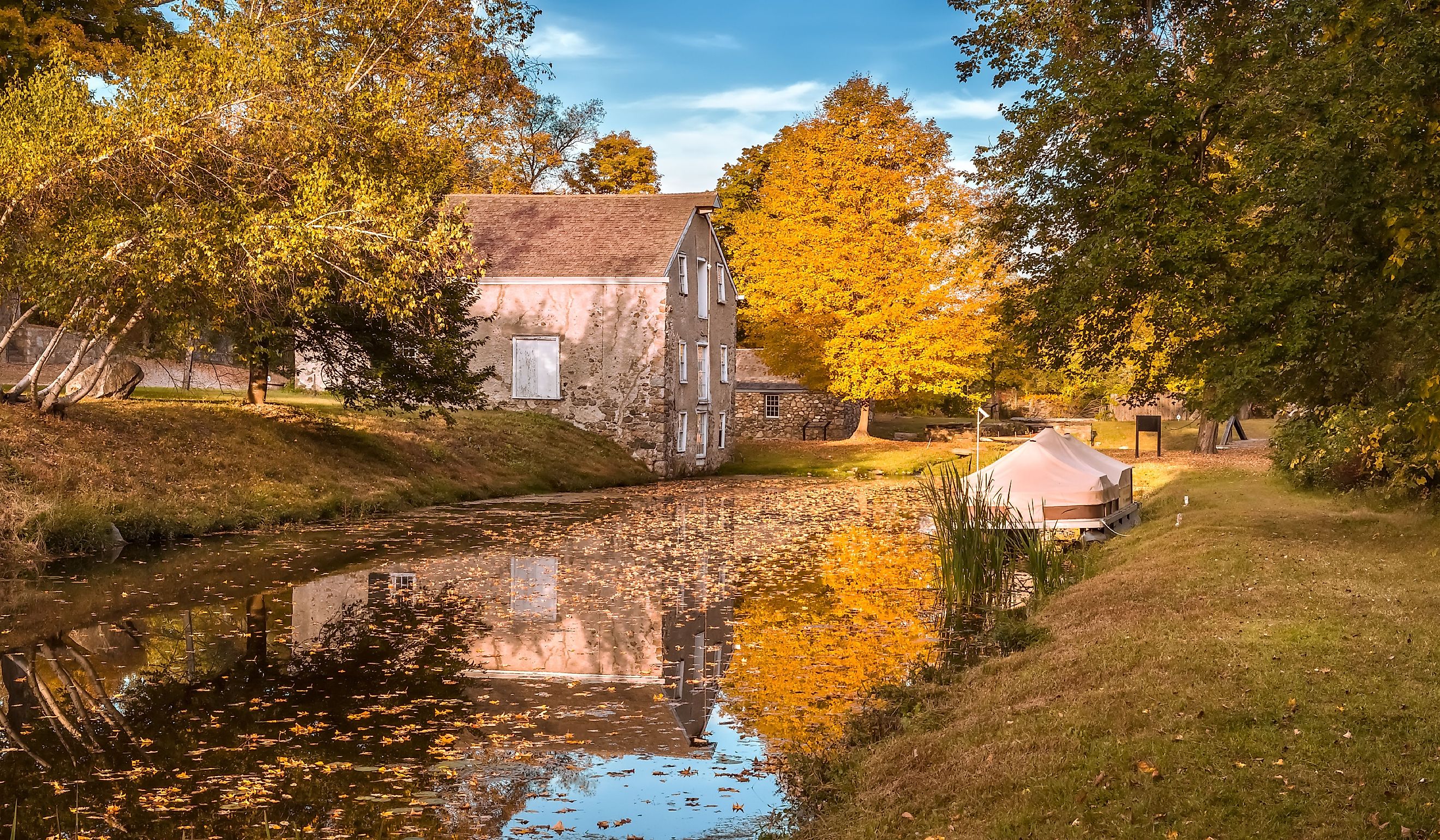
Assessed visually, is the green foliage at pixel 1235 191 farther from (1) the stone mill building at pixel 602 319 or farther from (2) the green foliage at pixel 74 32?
(2) the green foliage at pixel 74 32

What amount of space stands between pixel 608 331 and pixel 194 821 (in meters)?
29.1

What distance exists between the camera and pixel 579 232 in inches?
1486

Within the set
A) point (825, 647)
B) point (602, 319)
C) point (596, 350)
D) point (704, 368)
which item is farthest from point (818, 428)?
point (825, 647)

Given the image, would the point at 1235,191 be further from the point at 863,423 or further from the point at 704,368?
the point at 863,423

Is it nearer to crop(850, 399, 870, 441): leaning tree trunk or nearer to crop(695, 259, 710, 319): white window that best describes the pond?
crop(695, 259, 710, 319): white window

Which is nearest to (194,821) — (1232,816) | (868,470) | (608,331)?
(1232,816)

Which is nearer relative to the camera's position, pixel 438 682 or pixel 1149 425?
pixel 438 682

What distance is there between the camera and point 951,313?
44750 mm

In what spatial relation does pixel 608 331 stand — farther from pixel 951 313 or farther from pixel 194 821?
pixel 194 821

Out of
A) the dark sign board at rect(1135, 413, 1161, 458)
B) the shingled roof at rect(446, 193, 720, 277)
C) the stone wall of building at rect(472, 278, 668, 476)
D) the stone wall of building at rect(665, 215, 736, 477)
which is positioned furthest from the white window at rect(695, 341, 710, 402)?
the dark sign board at rect(1135, 413, 1161, 458)

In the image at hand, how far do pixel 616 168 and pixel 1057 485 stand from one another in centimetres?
4507

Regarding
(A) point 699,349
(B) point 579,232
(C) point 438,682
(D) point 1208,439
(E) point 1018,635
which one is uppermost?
(B) point 579,232

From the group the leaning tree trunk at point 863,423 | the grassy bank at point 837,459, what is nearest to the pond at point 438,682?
the grassy bank at point 837,459

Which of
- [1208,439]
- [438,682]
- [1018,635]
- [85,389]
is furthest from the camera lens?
[1208,439]
